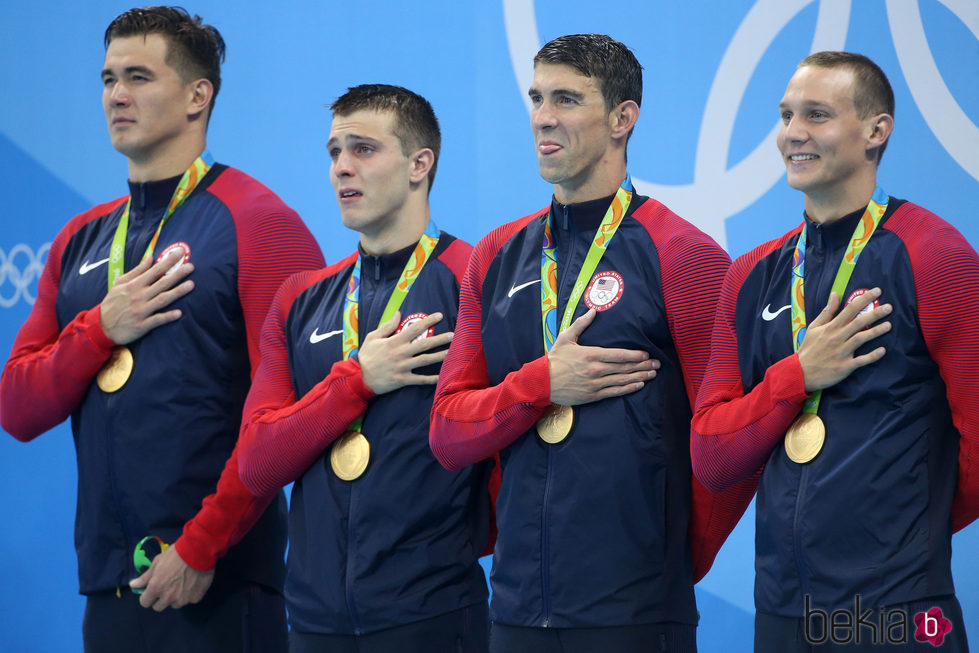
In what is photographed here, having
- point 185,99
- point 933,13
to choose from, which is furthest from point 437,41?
point 933,13

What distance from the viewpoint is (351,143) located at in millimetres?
3275

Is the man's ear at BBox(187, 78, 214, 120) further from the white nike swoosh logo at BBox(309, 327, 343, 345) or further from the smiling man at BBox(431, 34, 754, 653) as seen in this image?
the smiling man at BBox(431, 34, 754, 653)

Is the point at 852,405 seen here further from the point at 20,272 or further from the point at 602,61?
the point at 20,272

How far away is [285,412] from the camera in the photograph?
10.2 feet

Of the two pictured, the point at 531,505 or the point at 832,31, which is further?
the point at 832,31

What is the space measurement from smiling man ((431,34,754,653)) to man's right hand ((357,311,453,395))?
9 centimetres

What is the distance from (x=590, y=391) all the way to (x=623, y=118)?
2.34 feet

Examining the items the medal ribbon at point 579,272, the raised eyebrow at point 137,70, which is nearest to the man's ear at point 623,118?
the medal ribbon at point 579,272

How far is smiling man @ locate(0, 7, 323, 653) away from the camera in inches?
133

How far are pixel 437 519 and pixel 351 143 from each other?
3.38ft

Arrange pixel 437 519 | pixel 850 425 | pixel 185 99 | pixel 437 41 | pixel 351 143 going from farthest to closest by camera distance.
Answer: pixel 437 41 → pixel 185 99 → pixel 351 143 → pixel 437 519 → pixel 850 425

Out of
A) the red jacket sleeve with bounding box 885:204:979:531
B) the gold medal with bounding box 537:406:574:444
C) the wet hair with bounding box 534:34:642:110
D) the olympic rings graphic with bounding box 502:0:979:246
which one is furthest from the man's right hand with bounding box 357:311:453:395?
the olympic rings graphic with bounding box 502:0:979:246

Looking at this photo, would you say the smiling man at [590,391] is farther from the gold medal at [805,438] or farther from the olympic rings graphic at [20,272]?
the olympic rings graphic at [20,272]

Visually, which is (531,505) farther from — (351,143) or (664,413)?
(351,143)
